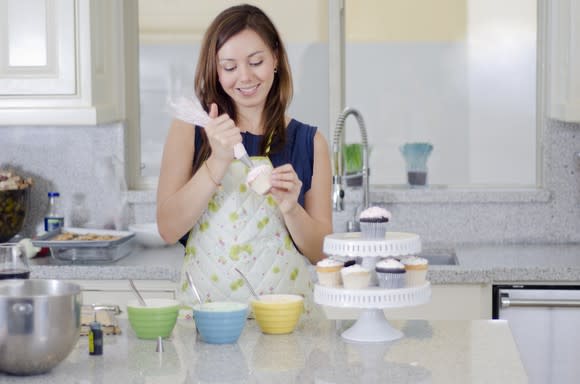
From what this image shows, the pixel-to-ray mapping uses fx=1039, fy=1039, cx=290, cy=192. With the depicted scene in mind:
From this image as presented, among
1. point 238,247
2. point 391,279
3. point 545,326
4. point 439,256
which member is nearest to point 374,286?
point 391,279

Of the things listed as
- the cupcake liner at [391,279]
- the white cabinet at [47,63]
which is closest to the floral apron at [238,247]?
the cupcake liner at [391,279]

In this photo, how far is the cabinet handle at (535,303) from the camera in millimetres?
3279

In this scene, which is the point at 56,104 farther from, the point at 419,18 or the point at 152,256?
the point at 419,18

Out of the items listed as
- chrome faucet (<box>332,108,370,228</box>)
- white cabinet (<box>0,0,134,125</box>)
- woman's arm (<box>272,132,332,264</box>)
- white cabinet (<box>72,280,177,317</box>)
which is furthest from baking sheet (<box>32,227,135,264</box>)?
woman's arm (<box>272,132,332,264</box>)

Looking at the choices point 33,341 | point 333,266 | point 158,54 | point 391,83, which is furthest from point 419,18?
point 33,341

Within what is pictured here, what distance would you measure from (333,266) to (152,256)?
1704 millimetres

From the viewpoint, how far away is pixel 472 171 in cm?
405

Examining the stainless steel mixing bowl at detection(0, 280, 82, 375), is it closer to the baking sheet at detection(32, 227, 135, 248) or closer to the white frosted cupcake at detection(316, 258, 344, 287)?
the white frosted cupcake at detection(316, 258, 344, 287)

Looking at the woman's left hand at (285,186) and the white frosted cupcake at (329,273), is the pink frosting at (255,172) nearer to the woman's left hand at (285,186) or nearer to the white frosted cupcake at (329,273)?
the woman's left hand at (285,186)

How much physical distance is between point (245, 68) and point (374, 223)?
577 mm

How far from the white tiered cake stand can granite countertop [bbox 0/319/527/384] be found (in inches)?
1.3

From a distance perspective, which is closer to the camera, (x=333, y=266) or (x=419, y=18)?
(x=333, y=266)

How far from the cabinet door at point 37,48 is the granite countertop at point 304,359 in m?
1.61

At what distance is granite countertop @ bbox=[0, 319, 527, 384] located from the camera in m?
1.82
